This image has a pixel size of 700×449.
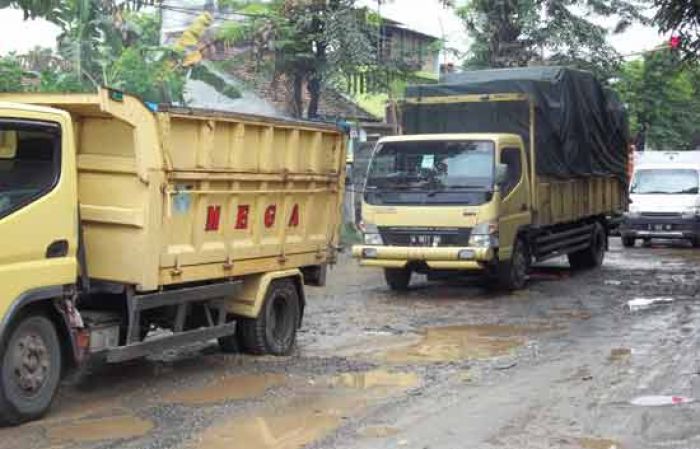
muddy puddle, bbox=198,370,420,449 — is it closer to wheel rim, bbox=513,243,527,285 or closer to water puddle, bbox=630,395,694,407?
water puddle, bbox=630,395,694,407

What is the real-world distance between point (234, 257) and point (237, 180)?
65 cm

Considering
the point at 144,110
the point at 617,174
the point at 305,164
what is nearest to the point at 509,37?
the point at 617,174

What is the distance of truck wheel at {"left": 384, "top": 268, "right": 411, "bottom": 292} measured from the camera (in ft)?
46.8

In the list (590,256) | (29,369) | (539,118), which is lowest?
(590,256)

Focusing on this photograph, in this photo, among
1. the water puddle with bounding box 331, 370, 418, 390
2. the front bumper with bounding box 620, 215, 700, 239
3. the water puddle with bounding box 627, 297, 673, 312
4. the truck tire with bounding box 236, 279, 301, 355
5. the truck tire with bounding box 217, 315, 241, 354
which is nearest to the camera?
the water puddle with bounding box 331, 370, 418, 390

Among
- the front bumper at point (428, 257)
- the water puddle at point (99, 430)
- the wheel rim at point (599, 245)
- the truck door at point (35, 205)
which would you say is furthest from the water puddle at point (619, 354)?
the wheel rim at point (599, 245)

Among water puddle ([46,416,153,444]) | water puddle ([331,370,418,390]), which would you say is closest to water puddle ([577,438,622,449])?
water puddle ([331,370,418,390])

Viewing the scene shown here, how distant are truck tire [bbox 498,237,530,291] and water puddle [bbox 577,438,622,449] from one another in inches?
302

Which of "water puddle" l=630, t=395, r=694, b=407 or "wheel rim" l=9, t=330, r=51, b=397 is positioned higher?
"wheel rim" l=9, t=330, r=51, b=397

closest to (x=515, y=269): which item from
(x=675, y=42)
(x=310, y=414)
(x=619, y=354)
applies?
(x=675, y=42)

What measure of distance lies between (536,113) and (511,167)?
136cm

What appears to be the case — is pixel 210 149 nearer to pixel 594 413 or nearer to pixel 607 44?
pixel 594 413

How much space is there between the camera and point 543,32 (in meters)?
26.1

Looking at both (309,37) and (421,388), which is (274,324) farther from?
(309,37)
